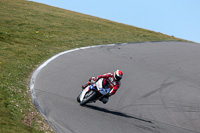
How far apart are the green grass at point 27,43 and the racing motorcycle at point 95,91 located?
1965mm

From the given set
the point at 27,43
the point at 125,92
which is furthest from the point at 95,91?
the point at 27,43

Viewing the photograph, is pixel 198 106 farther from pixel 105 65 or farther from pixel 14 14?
pixel 14 14

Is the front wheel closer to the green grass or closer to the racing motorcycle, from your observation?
the racing motorcycle

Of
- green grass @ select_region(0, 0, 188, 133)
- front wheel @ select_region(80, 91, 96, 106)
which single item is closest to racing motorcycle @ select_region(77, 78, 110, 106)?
front wheel @ select_region(80, 91, 96, 106)

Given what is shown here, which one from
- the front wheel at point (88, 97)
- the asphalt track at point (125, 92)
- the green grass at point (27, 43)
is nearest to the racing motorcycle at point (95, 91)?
the front wheel at point (88, 97)

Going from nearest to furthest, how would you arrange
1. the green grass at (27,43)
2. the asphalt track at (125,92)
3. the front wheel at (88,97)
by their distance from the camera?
the green grass at (27,43) < the asphalt track at (125,92) < the front wheel at (88,97)

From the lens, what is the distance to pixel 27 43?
61.9 feet

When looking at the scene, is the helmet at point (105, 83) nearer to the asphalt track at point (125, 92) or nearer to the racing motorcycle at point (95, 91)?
the racing motorcycle at point (95, 91)

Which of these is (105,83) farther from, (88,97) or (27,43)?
(27,43)

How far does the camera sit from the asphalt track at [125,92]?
9.63m

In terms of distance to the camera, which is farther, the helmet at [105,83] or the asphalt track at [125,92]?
the helmet at [105,83]

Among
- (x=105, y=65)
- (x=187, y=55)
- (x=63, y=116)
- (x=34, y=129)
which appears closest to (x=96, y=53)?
(x=105, y=65)

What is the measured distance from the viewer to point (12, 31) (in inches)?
832

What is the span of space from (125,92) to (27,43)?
29.0ft
